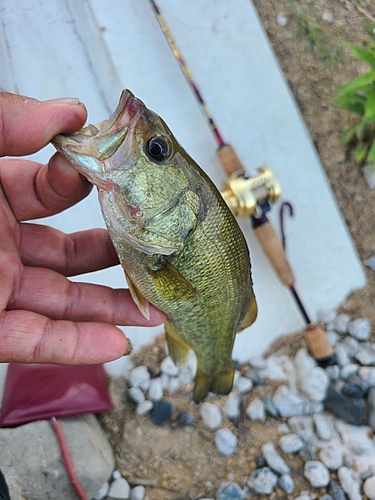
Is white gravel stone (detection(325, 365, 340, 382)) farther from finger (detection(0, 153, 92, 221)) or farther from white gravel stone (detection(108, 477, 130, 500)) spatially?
finger (detection(0, 153, 92, 221))

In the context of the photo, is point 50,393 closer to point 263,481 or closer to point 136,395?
Answer: point 136,395

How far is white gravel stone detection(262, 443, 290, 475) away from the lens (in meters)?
2.30

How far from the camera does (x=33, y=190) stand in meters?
1.76

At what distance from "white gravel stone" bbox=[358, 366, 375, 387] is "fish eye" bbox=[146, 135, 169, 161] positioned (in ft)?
6.78

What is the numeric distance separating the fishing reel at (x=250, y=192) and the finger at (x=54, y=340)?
100 cm

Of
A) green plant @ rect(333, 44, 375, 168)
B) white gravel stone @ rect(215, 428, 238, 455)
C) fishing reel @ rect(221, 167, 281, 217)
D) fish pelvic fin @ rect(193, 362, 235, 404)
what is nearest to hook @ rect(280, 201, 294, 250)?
fishing reel @ rect(221, 167, 281, 217)

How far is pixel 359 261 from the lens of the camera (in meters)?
2.98

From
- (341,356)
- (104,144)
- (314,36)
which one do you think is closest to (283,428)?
(341,356)

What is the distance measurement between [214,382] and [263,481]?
0.71m

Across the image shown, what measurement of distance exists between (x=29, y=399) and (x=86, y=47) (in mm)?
2139

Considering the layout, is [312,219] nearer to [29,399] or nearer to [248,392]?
[248,392]

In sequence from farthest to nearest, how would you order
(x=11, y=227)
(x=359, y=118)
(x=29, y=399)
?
(x=359, y=118), (x=29, y=399), (x=11, y=227)

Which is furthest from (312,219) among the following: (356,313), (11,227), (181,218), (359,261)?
(11,227)

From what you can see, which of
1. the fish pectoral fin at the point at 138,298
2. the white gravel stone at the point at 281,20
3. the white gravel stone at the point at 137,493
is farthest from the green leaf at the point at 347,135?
the white gravel stone at the point at 137,493
